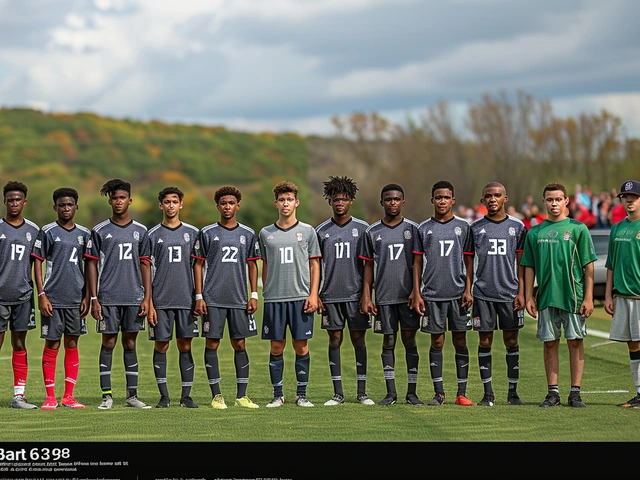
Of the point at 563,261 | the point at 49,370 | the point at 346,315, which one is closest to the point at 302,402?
the point at 346,315

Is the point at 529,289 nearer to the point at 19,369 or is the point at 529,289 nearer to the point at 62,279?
the point at 62,279

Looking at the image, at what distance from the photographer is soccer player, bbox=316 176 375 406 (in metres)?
9.04

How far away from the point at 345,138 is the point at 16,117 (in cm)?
6672

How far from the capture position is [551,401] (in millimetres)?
8641

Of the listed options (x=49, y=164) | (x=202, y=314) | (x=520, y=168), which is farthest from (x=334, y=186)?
(x=49, y=164)

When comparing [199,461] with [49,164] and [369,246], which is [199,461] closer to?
[369,246]

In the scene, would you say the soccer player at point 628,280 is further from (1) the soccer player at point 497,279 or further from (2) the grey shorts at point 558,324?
(1) the soccer player at point 497,279

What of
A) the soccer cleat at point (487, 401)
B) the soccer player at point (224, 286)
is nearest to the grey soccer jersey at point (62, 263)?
the soccer player at point (224, 286)

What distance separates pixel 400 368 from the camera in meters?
12.0

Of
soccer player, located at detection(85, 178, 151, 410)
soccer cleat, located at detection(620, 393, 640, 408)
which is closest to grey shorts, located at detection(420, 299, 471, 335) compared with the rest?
soccer cleat, located at detection(620, 393, 640, 408)

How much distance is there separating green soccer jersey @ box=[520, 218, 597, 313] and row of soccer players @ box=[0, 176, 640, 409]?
3 cm

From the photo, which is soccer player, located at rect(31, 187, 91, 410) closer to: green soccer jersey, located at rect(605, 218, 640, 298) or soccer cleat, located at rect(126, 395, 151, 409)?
soccer cleat, located at rect(126, 395, 151, 409)

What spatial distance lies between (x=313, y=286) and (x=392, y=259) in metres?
0.80

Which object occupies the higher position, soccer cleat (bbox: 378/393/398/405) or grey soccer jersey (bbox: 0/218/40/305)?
grey soccer jersey (bbox: 0/218/40/305)
